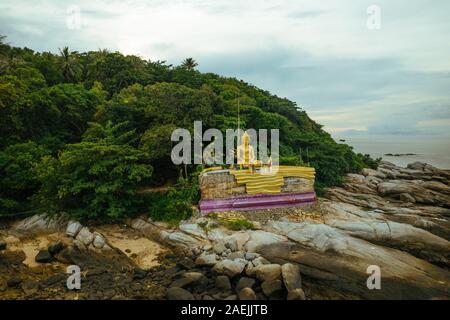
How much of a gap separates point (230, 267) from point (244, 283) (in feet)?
2.67

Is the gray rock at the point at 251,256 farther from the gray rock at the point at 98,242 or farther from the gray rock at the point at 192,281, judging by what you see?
the gray rock at the point at 98,242

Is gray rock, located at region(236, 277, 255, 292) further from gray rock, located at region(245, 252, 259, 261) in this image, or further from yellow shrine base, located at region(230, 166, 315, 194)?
yellow shrine base, located at region(230, 166, 315, 194)

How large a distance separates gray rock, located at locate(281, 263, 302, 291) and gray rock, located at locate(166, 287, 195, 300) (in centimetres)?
297

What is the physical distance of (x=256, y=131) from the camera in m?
20.6

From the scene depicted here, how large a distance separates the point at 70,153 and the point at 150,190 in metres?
4.32

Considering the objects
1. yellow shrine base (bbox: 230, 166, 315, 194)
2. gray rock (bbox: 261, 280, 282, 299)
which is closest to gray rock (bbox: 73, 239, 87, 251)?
yellow shrine base (bbox: 230, 166, 315, 194)

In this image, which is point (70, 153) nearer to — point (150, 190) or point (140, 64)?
point (150, 190)

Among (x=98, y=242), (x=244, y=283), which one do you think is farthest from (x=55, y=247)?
(x=244, y=283)

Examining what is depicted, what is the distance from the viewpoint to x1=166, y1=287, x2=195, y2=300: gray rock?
8363 millimetres

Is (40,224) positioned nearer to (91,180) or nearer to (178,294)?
(91,180)

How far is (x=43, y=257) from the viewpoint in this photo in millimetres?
10555

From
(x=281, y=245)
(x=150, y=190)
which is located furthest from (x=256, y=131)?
(x=281, y=245)

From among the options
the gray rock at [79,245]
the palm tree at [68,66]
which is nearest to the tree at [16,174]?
the gray rock at [79,245]
